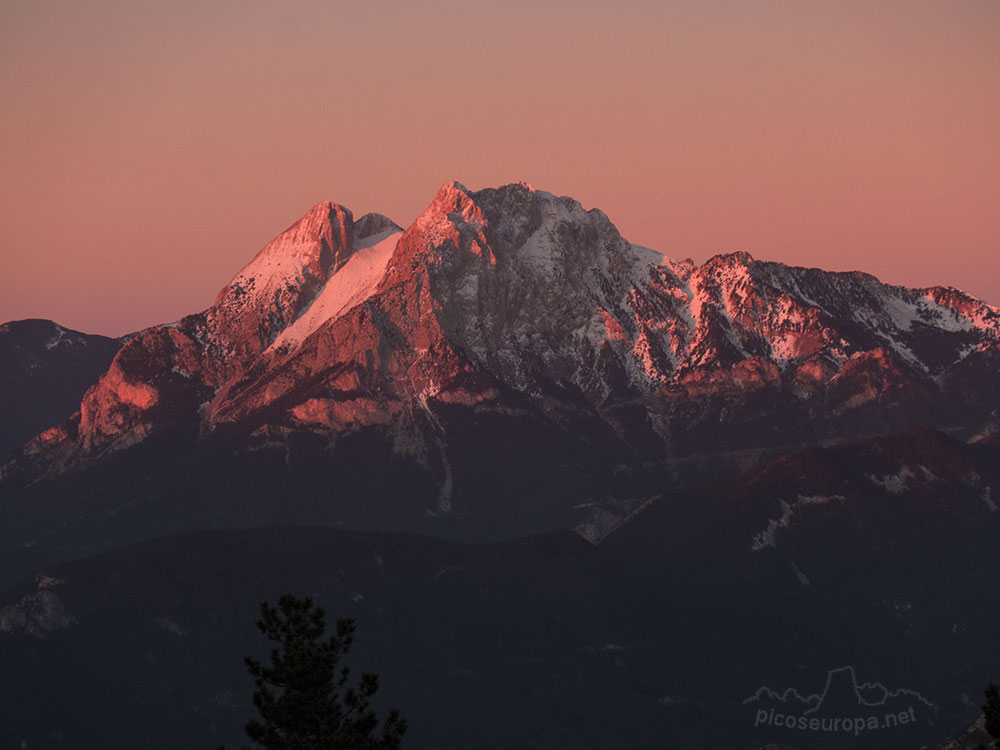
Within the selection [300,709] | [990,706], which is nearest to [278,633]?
[300,709]

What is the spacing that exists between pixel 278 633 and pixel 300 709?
632cm

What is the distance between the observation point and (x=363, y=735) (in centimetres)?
19150

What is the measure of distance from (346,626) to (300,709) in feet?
26.1

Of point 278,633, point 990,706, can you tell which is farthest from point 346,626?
point 990,706

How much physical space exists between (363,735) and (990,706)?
51.6m

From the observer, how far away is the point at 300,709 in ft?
634

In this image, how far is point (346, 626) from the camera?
191m

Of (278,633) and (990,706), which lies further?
(278,633)

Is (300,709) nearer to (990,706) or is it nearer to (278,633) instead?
(278,633)

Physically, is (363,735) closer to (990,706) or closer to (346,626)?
(346,626)

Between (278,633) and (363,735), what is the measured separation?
10.8m

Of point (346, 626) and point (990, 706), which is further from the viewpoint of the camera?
point (346, 626)

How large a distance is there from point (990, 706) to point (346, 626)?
52.3 m

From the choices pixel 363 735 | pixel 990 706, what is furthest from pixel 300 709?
pixel 990 706
